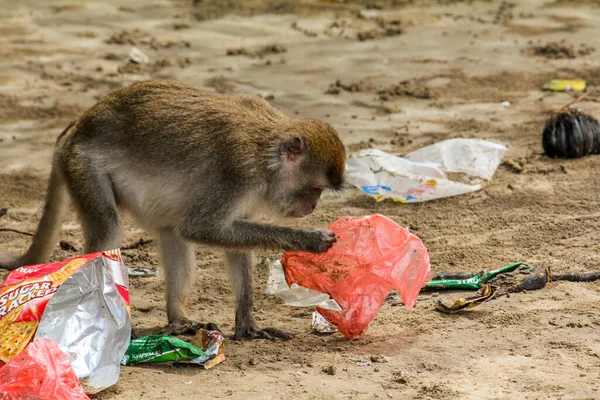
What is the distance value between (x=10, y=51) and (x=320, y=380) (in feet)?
22.9

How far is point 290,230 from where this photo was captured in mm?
4887

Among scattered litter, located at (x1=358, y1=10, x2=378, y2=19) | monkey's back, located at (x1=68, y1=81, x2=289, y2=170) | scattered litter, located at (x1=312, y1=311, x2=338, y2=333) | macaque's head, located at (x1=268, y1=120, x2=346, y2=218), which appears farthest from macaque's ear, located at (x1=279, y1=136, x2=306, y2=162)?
scattered litter, located at (x1=358, y1=10, x2=378, y2=19)

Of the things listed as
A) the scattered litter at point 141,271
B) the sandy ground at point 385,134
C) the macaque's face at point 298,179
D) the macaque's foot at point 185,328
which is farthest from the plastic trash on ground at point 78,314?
the scattered litter at point 141,271

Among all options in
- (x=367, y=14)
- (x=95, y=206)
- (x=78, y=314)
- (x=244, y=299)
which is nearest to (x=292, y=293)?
(x=244, y=299)

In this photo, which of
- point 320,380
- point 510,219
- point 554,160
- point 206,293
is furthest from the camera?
point 554,160

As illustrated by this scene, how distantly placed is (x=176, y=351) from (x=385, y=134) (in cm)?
402

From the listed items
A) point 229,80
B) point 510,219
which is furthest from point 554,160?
point 229,80

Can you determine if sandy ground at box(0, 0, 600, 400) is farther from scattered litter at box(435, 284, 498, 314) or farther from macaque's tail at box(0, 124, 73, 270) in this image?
Answer: macaque's tail at box(0, 124, 73, 270)

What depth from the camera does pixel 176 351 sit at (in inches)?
179

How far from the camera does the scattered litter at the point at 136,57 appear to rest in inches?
388

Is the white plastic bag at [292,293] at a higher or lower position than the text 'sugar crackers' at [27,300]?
lower

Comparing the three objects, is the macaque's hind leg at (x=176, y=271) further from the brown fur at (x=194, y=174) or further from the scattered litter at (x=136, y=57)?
the scattered litter at (x=136, y=57)

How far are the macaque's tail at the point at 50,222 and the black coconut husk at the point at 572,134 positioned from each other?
375 cm

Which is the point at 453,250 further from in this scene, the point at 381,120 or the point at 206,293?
the point at 381,120
